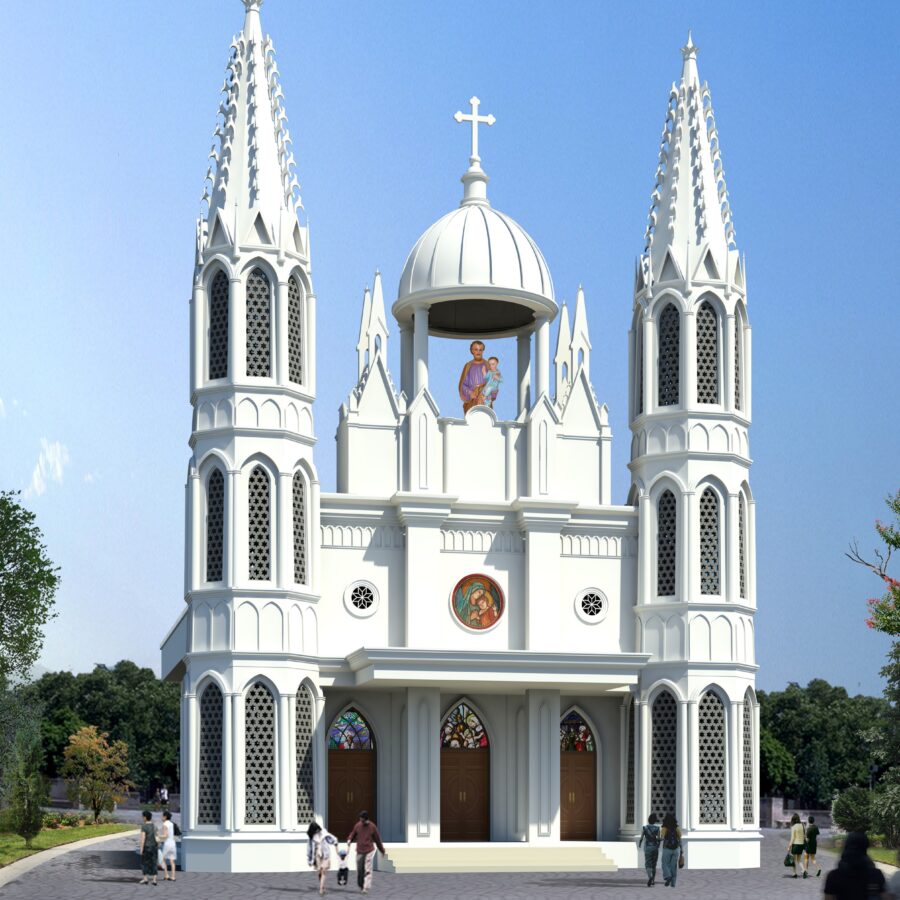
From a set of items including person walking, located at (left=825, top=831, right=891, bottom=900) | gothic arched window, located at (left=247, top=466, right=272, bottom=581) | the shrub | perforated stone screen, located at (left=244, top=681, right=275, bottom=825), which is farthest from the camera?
the shrub

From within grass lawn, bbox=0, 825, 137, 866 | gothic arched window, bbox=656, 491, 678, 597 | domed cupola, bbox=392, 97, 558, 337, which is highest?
domed cupola, bbox=392, 97, 558, 337

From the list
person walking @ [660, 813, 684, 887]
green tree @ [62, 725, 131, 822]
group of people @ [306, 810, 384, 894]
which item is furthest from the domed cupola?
green tree @ [62, 725, 131, 822]

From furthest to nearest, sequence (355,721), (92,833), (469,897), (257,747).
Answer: (92,833) < (355,721) < (257,747) < (469,897)

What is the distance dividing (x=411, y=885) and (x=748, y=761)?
33.2ft

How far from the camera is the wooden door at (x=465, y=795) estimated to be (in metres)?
37.1

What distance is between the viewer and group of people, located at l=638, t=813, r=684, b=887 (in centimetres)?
3023

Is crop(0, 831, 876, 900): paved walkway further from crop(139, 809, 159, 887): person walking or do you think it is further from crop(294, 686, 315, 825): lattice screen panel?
crop(294, 686, 315, 825): lattice screen panel

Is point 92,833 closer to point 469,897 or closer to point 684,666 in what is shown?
point 684,666

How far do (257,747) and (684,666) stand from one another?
914cm

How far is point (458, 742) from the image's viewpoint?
37438mm

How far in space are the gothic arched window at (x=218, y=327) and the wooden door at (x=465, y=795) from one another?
9.40 metres

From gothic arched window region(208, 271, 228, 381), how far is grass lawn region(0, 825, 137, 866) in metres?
11.0

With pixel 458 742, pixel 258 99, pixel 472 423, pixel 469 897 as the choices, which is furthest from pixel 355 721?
pixel 258 99

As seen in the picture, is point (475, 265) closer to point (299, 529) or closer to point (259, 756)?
point (299, 529)
